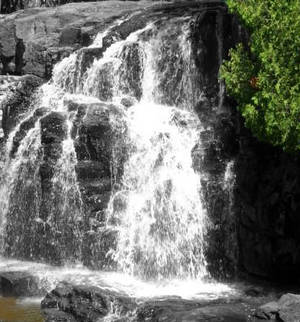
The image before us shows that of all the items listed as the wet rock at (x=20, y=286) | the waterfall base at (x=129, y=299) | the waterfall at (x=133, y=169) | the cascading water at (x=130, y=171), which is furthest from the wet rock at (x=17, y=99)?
the wet rock at (x=20, y=286)

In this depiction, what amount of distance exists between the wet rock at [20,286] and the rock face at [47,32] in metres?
12.2

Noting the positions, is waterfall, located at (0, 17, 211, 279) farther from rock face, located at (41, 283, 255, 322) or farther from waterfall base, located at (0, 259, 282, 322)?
rock face, located at (41, 283, 255, 322)

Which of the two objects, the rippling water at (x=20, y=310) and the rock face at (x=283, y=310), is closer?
the rock face at (x=283, y=310)

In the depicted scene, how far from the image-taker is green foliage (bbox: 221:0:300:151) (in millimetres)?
16203

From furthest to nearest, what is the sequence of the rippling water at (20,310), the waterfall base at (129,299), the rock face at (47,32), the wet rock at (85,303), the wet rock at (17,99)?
the rock face at (47,32)
the wet rock at (17,99)
the rippling water at (20,310)
the wet rock at (85,303)
the waterfall base at (129,299)

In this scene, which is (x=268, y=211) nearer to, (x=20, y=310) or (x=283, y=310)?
(x=283, y=310)

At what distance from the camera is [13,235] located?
22031mm

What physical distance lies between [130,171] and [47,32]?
1346cm

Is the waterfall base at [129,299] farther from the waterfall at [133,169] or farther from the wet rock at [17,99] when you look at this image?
the wet rock at [17,99]

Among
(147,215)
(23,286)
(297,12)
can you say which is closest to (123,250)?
(147,215)

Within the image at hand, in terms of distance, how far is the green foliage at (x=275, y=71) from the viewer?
16.2 meters

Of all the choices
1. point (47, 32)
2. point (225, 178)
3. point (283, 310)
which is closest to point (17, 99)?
point (47, 32)

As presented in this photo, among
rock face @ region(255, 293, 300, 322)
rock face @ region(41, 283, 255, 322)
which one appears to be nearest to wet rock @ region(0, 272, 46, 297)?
rock face @ region(41, 283, 255, 322)

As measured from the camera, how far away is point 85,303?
15.8m
